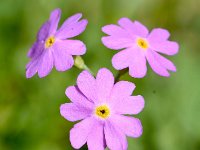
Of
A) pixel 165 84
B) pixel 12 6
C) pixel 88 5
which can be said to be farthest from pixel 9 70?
pixel 165 84

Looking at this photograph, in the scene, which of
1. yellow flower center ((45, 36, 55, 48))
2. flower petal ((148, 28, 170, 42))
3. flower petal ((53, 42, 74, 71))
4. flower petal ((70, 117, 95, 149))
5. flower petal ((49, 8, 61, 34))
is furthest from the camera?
flower petal ((148, 28, 170, 42))

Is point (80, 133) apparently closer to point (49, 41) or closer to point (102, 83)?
point (102, 83)

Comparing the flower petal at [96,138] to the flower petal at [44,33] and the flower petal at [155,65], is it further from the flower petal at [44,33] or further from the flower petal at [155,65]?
the flower petal at [44,33]

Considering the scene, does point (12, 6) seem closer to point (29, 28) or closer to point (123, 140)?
point (29, 28)

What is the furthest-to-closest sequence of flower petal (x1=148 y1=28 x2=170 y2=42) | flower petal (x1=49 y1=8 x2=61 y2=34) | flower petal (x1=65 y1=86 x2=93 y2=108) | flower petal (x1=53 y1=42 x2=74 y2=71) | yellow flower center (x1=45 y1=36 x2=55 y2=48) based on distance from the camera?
flower petal (x1=148 y1=28 x2=170 y2=42) → flower petal (x1=49 y1=8 x2=61 y2=34) → yellow flower center (x1=45 y1=36 x2=55 y2=48) → flower petal (x1=53 y1=42 x2=74 y2=71) → flower petal (x1=65 y1=86 x2=93 y2=108)

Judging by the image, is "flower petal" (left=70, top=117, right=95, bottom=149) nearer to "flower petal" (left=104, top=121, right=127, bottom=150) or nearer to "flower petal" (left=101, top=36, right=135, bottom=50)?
"flower petal" (left=104, top=121, right=127, bottom=150)

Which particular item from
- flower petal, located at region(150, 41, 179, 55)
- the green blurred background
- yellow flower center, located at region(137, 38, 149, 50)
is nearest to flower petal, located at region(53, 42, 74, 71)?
yellow flower center, located at region(137, 38, 149, 50)

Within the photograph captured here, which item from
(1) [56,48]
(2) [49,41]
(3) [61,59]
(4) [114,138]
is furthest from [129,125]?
(2) [49,41]
